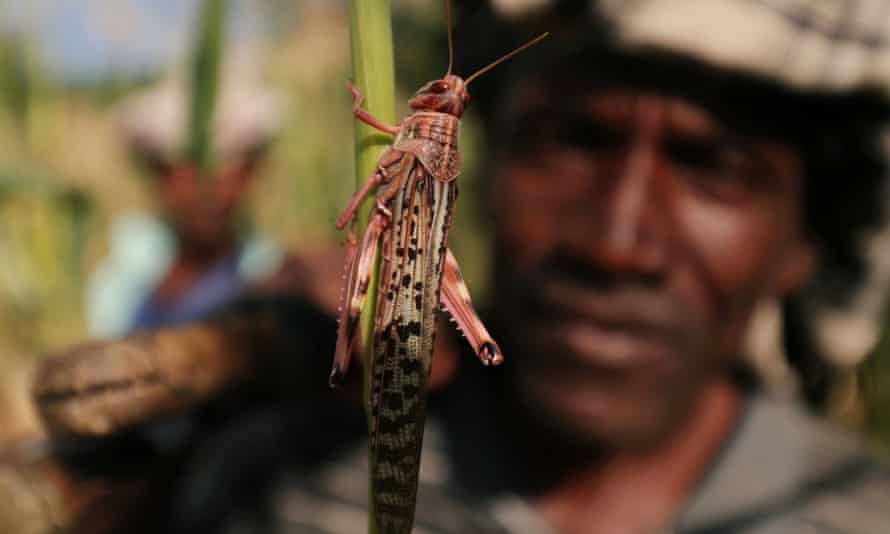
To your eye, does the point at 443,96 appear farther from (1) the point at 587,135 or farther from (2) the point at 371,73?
(1) the point at 587,135

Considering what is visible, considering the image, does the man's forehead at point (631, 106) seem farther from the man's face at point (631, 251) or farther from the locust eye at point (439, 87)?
the locust eye at point (439, 87)

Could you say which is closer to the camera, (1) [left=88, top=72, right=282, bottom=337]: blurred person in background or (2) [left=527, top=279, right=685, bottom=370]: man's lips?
(2) [left=527, top=279, right=685, bottom=370]: man's lips

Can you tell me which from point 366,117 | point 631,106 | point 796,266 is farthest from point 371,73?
point 796,266

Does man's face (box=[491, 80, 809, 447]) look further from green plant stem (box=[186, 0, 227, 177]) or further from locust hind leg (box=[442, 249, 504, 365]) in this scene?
green plant stem (box=[186, 0, 227, 177])

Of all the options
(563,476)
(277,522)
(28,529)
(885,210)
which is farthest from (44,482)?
(885,210)

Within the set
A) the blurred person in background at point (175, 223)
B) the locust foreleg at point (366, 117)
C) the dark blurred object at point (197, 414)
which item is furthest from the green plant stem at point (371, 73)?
the blurred person in background at point (175, 223)

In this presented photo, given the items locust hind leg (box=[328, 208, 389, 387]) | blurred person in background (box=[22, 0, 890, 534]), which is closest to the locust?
locust hind leg (box=[328, 208, 389, 387])
